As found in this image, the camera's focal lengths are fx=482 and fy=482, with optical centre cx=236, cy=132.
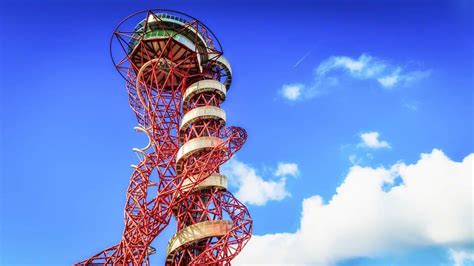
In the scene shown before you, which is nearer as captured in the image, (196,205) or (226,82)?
(196,205)

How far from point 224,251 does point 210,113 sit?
62.0 ft

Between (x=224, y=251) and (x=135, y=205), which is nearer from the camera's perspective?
(x=224, y=251)

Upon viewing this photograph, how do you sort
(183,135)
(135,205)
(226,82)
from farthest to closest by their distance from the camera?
(226,82) < (183,135) < (135,205)

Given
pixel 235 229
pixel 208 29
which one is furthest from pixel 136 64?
pixel 235 229


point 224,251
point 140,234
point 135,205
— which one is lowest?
point 224,251

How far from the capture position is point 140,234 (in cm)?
Answer: 6006

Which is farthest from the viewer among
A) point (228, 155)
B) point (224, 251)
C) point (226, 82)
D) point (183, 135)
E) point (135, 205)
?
point (226, 82)

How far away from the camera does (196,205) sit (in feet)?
198

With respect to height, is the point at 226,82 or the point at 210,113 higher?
the point at 226,82

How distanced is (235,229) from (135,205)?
15.4m

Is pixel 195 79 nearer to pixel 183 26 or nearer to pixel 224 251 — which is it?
pixel 183 26

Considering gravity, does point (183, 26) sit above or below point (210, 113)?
above

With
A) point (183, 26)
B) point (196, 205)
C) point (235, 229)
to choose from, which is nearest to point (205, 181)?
point (196, 205)

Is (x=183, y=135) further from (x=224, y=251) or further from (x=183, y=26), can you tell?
(x=224, y=251)
